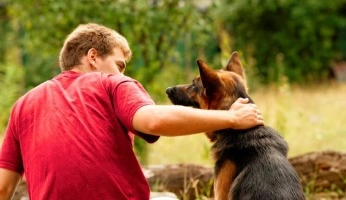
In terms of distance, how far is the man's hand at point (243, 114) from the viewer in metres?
3.27

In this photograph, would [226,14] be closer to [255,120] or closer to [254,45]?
[254,45]

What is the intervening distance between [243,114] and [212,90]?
865 mm

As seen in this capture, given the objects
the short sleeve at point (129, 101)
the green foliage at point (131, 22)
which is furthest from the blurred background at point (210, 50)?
the short sleeve at point (129, 101)

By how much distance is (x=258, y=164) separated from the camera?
12.6 ft

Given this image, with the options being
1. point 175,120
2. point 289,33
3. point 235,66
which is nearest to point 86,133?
point 175,120

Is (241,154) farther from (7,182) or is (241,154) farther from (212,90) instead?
(7,182)

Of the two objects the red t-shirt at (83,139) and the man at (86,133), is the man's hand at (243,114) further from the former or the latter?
the red t-shirt at (83,139)

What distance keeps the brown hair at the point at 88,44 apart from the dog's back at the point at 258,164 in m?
0.92

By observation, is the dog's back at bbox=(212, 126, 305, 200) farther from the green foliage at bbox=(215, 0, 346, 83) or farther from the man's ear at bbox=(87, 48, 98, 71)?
the green foliage at bbox=(215, 0, 346, 83)

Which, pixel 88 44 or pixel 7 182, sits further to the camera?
pixel 7 182

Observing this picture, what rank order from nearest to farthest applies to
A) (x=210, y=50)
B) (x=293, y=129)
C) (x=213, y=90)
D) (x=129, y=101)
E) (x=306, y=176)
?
(x=129, y=101), (x=213, y=90), (x=306, y=176), (x=293, y=129), (x=210, y=50)

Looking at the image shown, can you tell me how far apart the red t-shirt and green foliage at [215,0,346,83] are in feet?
49.0

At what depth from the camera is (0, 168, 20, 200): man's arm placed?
Result: 3754 mm

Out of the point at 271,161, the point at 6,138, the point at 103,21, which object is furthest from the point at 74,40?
the point at 103,21
